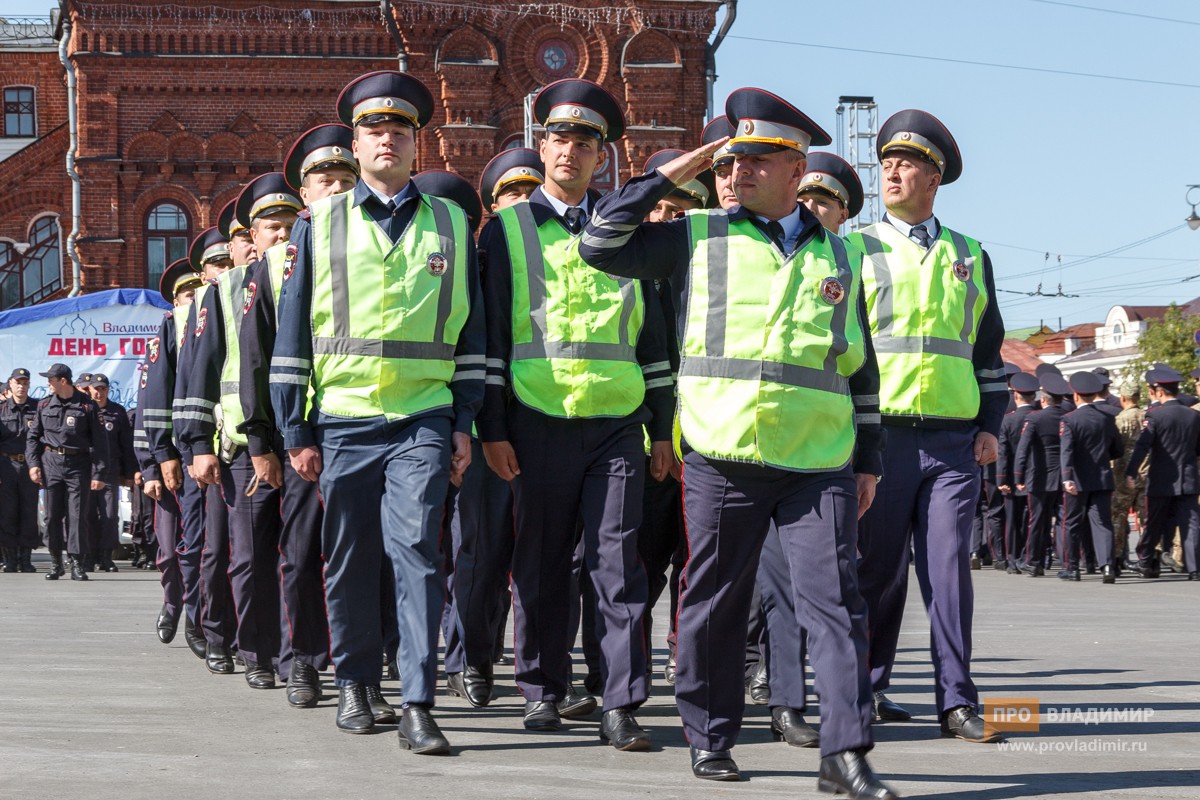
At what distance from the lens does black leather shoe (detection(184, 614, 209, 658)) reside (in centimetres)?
1014

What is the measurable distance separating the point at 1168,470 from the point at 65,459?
474 inches

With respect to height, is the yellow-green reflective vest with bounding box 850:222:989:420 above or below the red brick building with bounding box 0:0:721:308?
below

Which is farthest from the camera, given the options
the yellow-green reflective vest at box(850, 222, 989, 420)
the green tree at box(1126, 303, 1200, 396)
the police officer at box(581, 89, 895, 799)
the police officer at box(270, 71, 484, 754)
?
the green tree at box(1126, 303, 1200, 396)

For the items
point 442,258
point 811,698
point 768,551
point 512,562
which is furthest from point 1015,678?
point 442,258

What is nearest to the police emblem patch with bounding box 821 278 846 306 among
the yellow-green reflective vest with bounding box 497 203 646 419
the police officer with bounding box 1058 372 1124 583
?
the yellow-green reflective vest with bounding box 497 203 646 419

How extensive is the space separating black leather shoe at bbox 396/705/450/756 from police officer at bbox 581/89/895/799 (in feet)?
3.21

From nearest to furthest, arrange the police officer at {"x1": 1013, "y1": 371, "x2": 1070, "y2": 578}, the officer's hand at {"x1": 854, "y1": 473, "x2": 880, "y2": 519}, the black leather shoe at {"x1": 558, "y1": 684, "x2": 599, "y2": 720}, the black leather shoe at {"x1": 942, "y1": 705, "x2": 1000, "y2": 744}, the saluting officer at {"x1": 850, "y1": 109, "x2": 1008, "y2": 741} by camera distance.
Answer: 1. the officer's hand at {"x1": 854, "y1": 473, "x2": 880, "y2": 519}
2. the black leather shoe at {"x1": 942, "y1": 705, "x2": 1000, "y2": 744}
3. the saluting officer at {"x1": 850, "y1": 109, "x2": 1008, "y2": 741}
4. the black leather shoe at {"x1": 558, "y1": 684, "x2": 599, "y2": 720}
5. the police officer at {"x1": 1013, "y1": 371, "x2": 1070, "y2": 578}

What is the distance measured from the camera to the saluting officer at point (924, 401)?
6926mm

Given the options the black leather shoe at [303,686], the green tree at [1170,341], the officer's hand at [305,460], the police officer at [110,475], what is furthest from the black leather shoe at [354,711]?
the green tree at [1170,341]

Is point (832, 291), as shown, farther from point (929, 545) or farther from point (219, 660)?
point (219, 660)

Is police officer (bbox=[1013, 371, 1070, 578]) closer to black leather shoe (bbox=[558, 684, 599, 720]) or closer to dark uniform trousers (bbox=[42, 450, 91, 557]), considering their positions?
dark uniform trousers (bbox=[42, 450, 91, 557])

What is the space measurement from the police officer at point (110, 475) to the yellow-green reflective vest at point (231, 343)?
37.0ft

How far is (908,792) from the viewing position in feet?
18.1

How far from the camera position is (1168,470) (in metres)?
18.3
